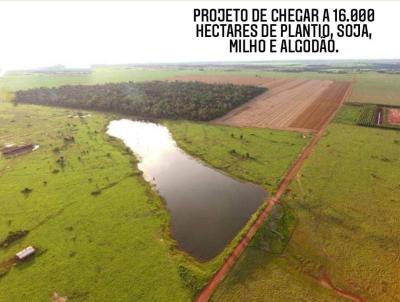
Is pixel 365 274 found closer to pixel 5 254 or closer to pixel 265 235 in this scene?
pixel 265 235

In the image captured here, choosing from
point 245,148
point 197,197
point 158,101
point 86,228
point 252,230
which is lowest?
point 252,230

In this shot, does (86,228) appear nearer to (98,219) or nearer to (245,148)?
(98,219)

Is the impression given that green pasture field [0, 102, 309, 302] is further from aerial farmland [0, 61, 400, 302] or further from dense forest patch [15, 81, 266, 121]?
dense forest patch [15, 81, 266, 121]

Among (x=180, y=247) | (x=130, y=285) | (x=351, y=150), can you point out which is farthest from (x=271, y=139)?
(x=130, y=285)

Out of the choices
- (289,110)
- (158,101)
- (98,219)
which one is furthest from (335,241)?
(158,101)

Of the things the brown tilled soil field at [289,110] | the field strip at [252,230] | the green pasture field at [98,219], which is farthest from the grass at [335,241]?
the brown tilled soil field at [289,110]
